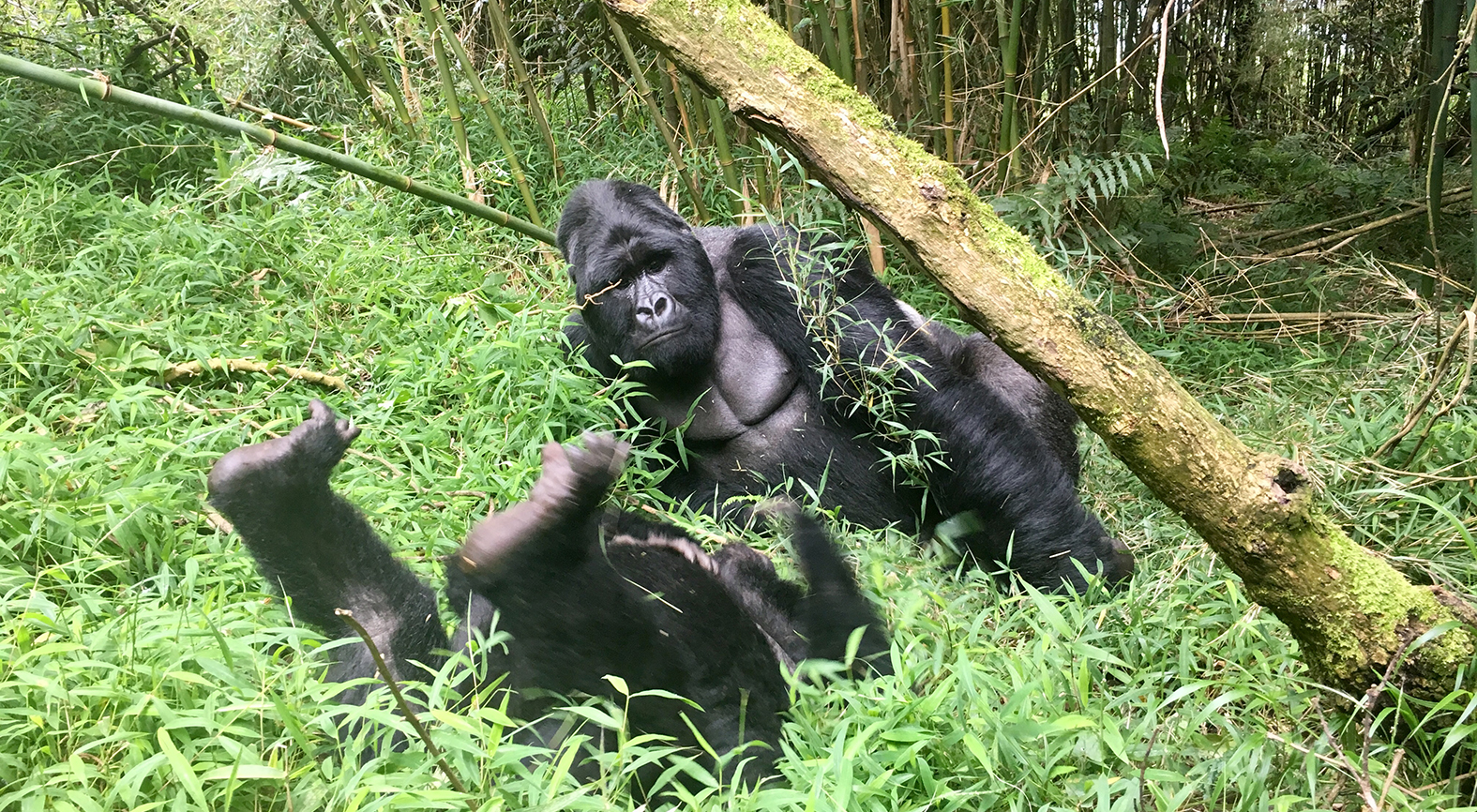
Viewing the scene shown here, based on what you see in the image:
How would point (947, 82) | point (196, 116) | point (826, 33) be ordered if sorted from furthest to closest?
point (947, 82)
point (826, 33)
point (196, 116)

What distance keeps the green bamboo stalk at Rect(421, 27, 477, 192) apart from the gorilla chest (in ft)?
6.95

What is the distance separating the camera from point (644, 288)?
3580mm

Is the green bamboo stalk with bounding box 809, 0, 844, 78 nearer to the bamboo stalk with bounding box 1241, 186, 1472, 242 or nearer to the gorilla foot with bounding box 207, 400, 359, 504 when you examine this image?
the gorilla foot with bounding box 207, 400, 359, 504

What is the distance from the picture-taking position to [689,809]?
1747 millimetres

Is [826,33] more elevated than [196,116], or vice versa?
[196,116]

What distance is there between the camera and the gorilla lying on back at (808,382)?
11.2ft

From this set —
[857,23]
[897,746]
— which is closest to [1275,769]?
[897,746]

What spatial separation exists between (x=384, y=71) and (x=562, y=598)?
4.17 m

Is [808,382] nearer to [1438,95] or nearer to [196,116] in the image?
[196,116]

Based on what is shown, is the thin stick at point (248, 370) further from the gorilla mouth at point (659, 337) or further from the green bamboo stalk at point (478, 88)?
the green bamboo stalk at point (478, 88)

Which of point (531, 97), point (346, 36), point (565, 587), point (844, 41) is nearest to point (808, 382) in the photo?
point (565, 587)

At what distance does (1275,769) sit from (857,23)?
3.87 m

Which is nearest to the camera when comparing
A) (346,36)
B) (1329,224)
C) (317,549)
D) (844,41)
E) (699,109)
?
(317,549)

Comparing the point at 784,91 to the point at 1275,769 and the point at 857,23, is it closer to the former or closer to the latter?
the point at 1275,769
